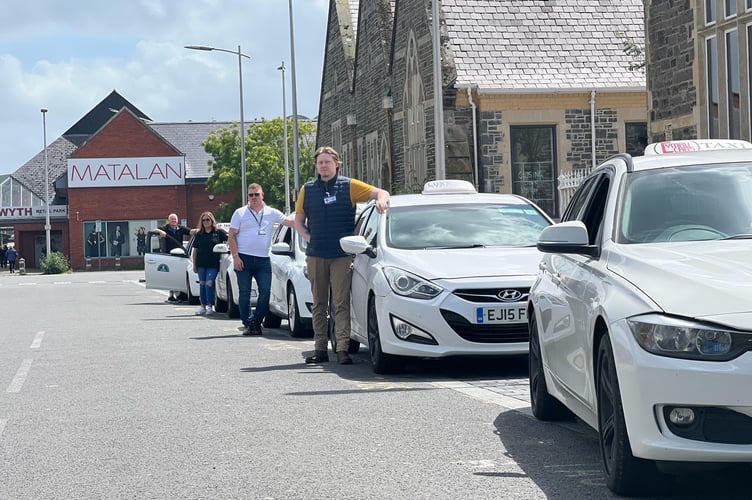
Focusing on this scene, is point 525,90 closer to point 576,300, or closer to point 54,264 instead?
point 576,300

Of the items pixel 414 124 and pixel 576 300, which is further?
pixel 414 124

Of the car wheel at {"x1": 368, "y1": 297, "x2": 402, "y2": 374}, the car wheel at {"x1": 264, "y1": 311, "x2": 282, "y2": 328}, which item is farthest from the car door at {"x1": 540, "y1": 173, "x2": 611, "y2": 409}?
the car wheel at {"x1": 264, "y1": 311, "x2": 282, "y2": 328}

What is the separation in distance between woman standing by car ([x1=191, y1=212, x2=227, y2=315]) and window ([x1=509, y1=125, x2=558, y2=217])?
13492 mm

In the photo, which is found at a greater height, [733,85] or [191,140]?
[191,140]

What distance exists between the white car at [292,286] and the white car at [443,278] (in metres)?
3.25

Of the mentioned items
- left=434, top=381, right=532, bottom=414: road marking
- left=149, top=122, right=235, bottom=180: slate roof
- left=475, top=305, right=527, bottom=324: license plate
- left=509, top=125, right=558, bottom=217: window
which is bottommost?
left=434, top=381, right=532, bottom=414: road marking

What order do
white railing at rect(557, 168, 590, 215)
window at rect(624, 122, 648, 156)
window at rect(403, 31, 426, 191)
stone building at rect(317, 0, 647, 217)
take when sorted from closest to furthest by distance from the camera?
white railing at rect(557, 168, 590, 215), stone building at rect(317, 0, 647, 217), window at rect(624, 122, 648, 156), window at rect(403, 31, 426, 191)

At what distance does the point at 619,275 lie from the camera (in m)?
5.96

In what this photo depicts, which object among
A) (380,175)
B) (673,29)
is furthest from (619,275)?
(380,175)

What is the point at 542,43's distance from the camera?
3434cm

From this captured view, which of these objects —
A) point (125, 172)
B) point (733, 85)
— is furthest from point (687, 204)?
point (125, 172)

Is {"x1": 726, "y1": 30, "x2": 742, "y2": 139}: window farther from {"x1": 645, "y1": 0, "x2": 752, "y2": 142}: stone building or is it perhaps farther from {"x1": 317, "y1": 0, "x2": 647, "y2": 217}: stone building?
{"x1": 317, "y1": 0, "x2": 647, "y2": 217}: stone building

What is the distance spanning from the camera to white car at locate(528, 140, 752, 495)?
5137 mm

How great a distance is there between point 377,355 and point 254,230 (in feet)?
18.4
